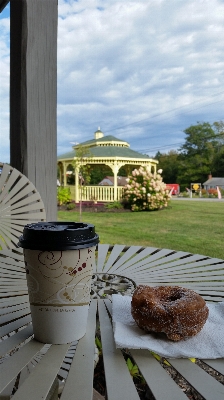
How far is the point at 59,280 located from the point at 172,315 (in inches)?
5.0

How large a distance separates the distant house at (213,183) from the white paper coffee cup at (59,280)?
9.99 ft

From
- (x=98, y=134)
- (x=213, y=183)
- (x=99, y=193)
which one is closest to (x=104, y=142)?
(x=98, y=134)

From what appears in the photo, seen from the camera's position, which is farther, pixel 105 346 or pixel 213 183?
pixel 213 183

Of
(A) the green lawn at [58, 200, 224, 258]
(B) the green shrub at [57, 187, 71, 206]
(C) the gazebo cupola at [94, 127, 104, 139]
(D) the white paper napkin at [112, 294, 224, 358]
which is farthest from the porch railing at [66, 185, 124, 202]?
(D) the white paper napkin at [112, 294, 224, 358]

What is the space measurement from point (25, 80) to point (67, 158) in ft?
14.5

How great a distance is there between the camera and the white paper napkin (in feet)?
1.07

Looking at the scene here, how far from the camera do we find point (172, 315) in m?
0.34

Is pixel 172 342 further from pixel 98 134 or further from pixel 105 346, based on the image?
pixel 98 134

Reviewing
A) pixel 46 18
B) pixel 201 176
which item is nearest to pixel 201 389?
pixel 46 18

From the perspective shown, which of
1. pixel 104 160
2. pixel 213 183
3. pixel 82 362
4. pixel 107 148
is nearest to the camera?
pixel 82 362

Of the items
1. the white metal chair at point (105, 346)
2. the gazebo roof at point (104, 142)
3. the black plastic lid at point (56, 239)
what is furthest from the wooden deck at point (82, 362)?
the gazebo roof at point (104, 142)

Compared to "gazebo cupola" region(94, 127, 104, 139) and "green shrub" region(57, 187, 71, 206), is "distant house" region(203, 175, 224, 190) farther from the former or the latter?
"gazebo cupola" region(94, 127, 104, 139)

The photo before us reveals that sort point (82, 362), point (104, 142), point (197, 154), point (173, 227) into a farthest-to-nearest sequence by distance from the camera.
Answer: point (104, 142) → point (173, 227) → point (197, 154) → point (82, 362)

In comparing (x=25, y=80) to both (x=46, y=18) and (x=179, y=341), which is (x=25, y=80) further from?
(x=179, y=341)
